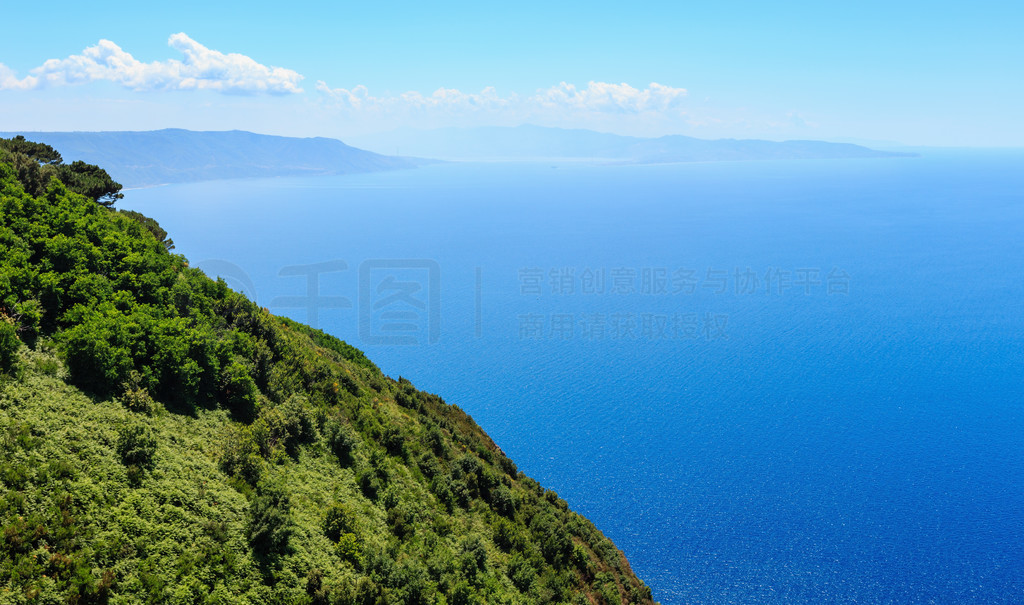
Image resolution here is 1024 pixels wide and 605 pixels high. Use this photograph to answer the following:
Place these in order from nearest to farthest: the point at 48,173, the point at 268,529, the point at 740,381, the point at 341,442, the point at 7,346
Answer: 1. the point at 268,529
2. the point at 7,346
3. the point at 341,442
4. the point at 48,173
5. the point at 740,381

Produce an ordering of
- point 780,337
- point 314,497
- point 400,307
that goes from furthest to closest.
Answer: point 400,307 < point 780,337 < point 314,497

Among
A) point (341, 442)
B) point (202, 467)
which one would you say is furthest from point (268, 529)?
point (341, 442)

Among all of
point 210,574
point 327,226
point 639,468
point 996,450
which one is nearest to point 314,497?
point 210,574

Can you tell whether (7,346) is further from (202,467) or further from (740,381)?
(740,381)

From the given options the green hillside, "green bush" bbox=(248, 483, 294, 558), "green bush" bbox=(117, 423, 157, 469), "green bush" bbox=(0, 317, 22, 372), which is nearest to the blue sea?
the green hillside

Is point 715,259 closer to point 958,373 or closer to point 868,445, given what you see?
point 958,373

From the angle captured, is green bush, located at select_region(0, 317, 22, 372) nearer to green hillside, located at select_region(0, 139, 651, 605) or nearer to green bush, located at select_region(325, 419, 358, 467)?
green hillside, located at select_region(0, 139, 651, 605)

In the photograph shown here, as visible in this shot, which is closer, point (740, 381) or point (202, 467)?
point (202, 467)
